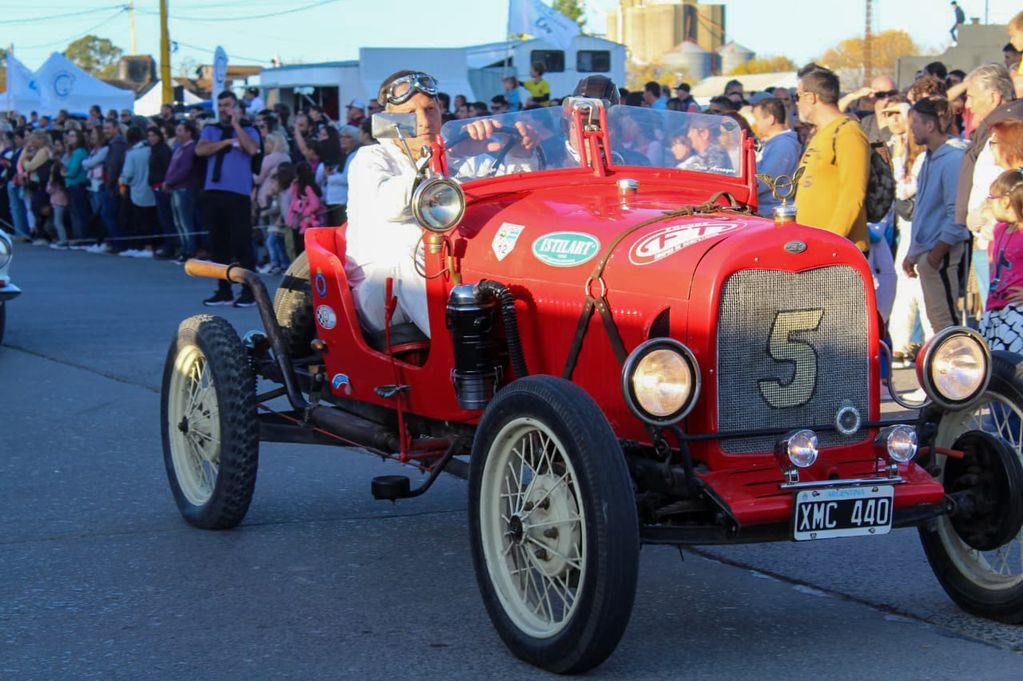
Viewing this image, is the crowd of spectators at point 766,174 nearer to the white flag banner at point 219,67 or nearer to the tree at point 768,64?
the white flag banner at point 219,67

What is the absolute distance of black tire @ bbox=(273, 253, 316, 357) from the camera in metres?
6.20

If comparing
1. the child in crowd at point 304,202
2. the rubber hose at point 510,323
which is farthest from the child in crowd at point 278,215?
the rubber hose at point 510,323

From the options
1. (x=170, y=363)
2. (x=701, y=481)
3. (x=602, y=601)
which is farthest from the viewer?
(x=170, y=363)

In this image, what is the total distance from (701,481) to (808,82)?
162 inches

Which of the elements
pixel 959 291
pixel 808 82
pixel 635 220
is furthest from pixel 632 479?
pixel 959 291

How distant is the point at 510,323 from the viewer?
4.81 meters

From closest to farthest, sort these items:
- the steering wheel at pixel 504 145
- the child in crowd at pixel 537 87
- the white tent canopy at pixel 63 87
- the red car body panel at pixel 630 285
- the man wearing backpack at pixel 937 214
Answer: the red car body panel at pixel 630 285 < the steering wheel at pixel 504 145 < the man wearing backpack at pixel 937 214 < the child in crowd at pixel 537 87 < the white tent canopy at pixel 63 87

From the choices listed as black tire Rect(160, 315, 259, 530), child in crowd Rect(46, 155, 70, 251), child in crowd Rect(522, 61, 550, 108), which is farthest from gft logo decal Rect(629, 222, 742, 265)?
child in crowd Rect(46, 155, 70, 251)

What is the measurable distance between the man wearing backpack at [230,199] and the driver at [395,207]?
778 cm

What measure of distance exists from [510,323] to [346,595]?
1.15m

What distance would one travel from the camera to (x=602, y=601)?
3857 mm

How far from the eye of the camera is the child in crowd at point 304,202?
15.6 metres

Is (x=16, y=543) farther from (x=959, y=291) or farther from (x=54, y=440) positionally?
(x=959, y=291)

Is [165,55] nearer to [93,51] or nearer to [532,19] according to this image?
[532,19]
